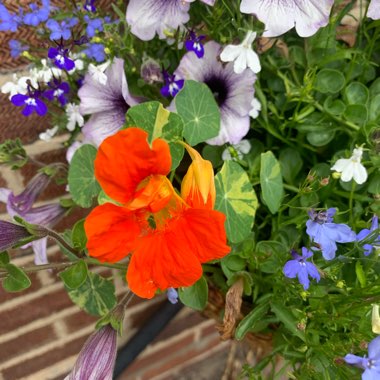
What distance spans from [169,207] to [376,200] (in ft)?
0.77

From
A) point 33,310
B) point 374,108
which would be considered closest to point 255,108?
point 374,108

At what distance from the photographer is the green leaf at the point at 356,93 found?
25.2 inches

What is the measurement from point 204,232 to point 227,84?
0.94ft

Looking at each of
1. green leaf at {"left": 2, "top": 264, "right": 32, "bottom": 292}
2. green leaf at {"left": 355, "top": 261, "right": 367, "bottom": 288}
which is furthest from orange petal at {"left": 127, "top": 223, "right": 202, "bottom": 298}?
green leaf at {"left": 355, "top": 261, "right": 367, "bottom": 288}

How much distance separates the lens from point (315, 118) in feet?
2.15

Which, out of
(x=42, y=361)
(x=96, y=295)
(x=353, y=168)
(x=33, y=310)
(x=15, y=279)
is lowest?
(x=42, y=361)

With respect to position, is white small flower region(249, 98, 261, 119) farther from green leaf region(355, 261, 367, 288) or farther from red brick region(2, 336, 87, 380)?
red brick region(2, 336, 87, 380)

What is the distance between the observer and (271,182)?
0.60 metres

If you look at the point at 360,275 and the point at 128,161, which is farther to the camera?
the point at 360,275

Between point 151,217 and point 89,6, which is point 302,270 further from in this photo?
point 89,6

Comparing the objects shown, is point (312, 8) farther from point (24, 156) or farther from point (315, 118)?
point (24, 156)

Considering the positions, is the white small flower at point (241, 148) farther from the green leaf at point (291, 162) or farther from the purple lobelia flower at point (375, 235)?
the purple lobelia flower at point (375, 235)

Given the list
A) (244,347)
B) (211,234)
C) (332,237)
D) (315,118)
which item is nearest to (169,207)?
(211,234)

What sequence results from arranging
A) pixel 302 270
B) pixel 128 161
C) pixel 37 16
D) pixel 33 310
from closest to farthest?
pixel 128 161, pixel 302 270, pixel 37 16, pixel 33 310
